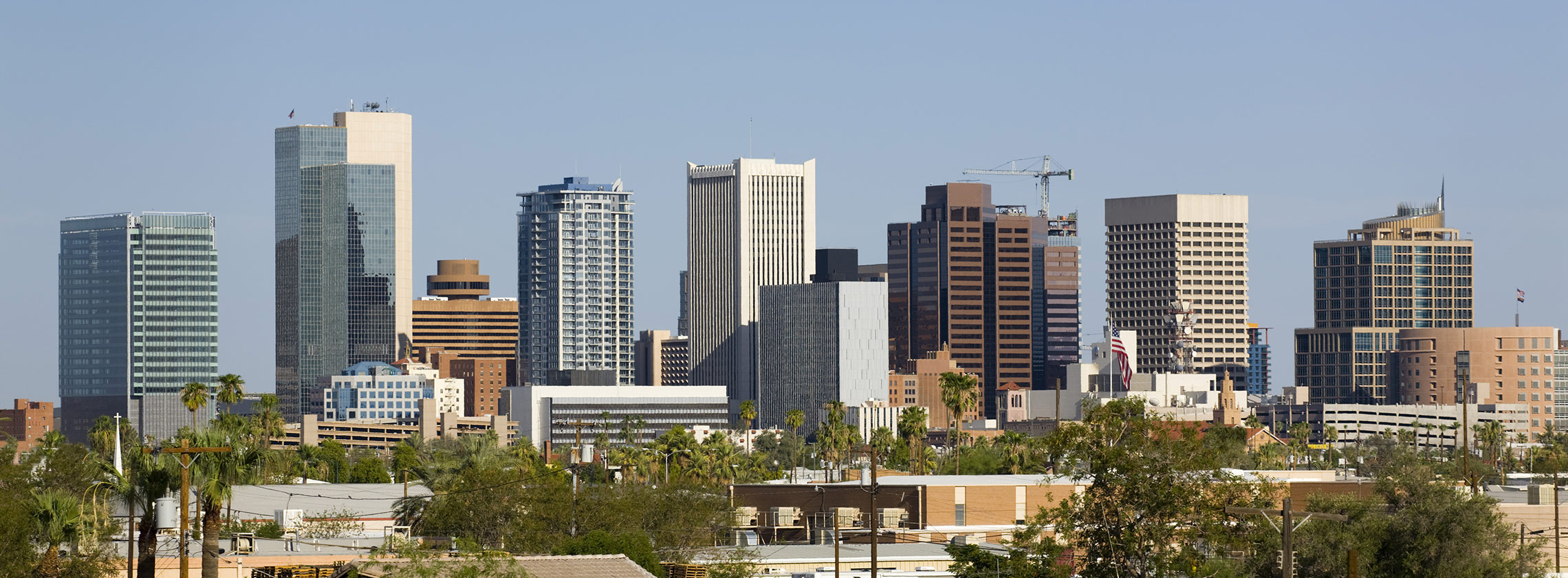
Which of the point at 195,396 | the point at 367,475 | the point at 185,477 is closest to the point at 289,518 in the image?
the point at 185,477

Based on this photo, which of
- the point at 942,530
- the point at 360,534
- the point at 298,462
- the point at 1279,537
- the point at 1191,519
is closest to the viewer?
the point at 1191,519

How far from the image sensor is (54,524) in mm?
66000

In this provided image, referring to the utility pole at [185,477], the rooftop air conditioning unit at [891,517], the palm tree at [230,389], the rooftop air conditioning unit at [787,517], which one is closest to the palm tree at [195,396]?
the palm tree at [230,389]

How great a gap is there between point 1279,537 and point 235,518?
1987 inches

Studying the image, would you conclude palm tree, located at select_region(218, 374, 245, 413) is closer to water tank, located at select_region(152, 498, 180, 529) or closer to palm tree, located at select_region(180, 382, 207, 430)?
palm tree, located at select_region(180, 382, 207, 430)

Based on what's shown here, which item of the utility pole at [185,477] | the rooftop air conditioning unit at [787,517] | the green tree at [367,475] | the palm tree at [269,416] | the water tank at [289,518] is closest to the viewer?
the utility pole at [185,477]

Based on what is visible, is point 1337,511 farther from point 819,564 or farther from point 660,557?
point 660,557

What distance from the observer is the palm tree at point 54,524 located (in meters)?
66.2

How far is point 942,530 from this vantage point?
115188 millimetres

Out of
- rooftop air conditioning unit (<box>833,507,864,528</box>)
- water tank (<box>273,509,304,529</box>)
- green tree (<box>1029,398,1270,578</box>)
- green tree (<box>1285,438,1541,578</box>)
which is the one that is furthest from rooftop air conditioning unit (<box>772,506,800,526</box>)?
green tree (<box>1029,398,1270,578</box>)

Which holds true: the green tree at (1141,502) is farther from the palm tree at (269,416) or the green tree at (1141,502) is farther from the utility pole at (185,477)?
the palm tree at (269,416)

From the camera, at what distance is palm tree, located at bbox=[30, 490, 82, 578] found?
217 feet

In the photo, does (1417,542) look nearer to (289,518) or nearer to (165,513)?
(165,513)

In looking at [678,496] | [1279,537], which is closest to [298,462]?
[678,496]
